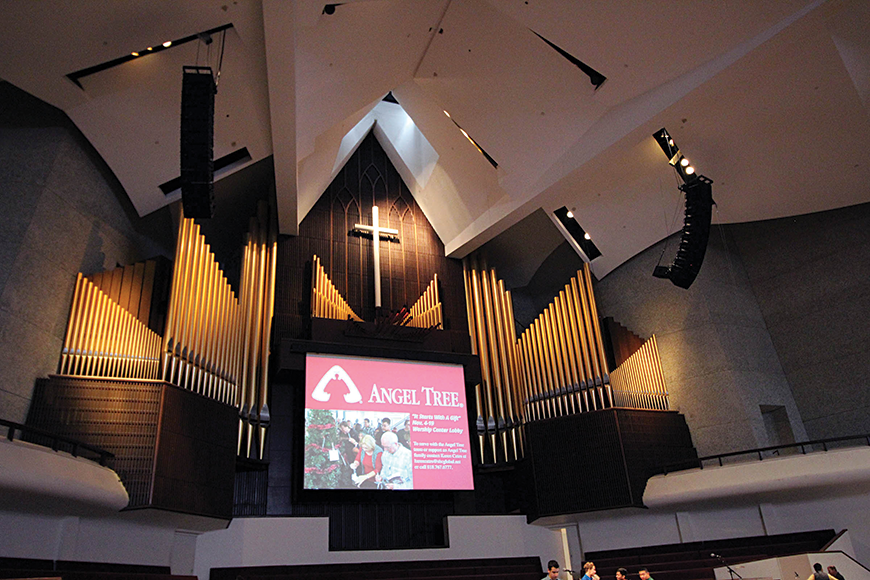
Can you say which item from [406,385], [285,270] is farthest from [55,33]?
[406,385]

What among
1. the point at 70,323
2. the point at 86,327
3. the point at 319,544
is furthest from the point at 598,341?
the point at 70,323

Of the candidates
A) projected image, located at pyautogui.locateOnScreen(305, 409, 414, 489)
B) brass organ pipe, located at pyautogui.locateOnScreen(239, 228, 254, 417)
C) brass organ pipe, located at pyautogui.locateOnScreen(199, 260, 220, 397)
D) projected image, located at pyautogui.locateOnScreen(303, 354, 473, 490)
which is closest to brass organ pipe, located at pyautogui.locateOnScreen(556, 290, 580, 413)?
projected image, located at pyautogui.locateOnScreen(303, 354, 473, 490)

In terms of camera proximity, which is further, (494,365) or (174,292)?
(494,365)

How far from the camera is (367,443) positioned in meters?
8.47

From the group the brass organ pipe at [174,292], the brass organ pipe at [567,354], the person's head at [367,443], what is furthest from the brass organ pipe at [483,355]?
the brass organ pipe at [174,292]

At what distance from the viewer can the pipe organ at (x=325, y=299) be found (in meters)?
9.30

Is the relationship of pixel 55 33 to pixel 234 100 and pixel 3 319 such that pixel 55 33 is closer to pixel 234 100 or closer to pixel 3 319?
pixel 234 100

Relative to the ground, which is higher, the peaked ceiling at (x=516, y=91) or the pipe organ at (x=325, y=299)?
the peaked ceiling at (x=516, y=91)

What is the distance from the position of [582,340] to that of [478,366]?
1.56 metres

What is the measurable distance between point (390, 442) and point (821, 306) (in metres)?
6.34

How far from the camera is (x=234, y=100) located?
7.71 meters

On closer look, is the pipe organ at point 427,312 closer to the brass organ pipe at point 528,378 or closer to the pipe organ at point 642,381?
the brass organ pipe at point 528,378

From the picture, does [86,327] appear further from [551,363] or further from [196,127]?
[551,363]

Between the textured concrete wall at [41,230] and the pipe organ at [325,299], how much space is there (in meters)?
2.57
